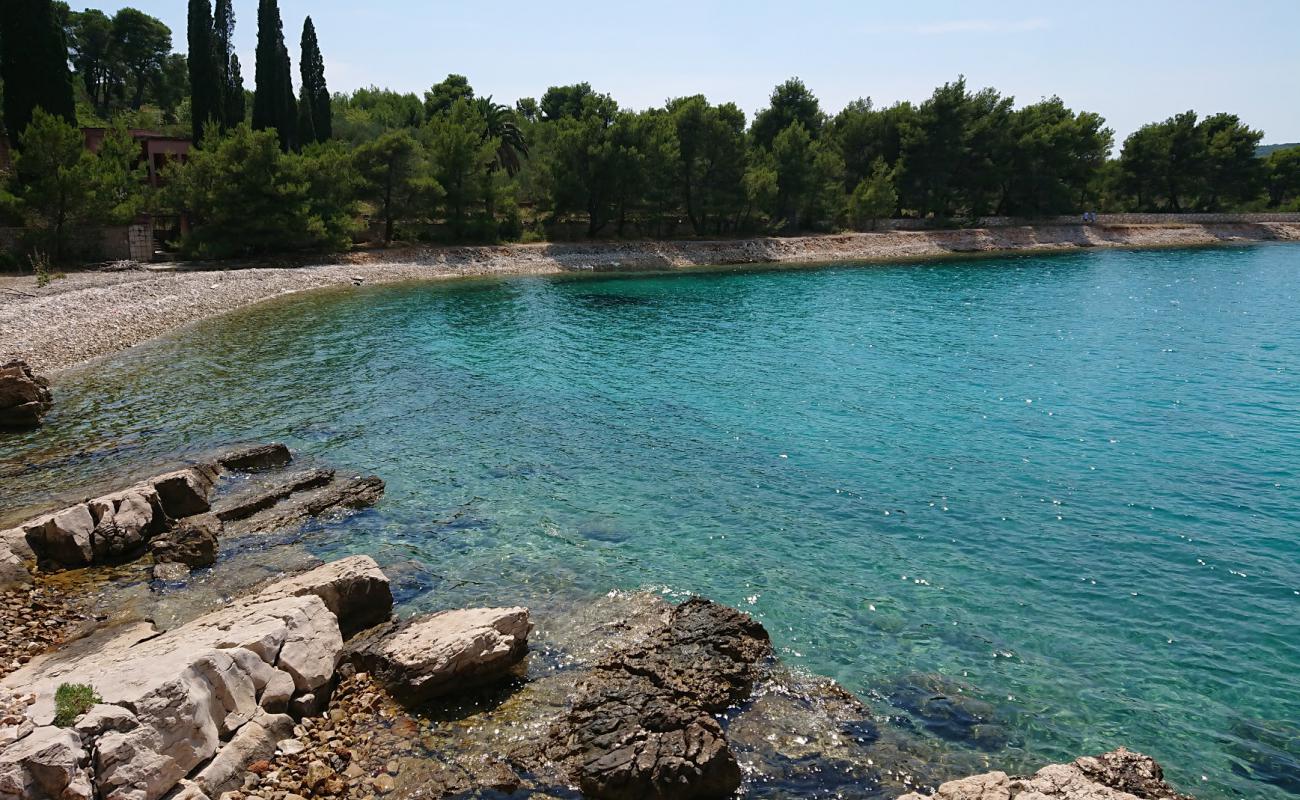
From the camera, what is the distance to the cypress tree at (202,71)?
204ft

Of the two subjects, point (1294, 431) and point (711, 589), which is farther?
point (1294, 431)

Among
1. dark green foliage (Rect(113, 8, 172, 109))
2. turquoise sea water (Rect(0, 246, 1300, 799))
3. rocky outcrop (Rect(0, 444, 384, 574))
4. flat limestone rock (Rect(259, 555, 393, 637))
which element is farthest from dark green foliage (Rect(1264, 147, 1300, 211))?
dark green foliage (Rect(113, 8, 172, 109))

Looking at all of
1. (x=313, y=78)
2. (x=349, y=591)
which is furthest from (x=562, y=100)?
(x=349, y=591)

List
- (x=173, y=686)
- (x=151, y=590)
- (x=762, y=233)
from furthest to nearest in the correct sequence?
(x=762, y=233), (x=151, y=590), (x=173, y=686)

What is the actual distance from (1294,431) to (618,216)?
225 ft

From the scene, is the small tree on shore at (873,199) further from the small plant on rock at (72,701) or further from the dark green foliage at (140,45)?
the dark green foliage at (140,45)

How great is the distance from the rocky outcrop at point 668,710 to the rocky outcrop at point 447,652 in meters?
1.31

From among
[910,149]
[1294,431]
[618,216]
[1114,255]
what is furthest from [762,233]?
[1294,431]

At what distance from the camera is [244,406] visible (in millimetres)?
25953

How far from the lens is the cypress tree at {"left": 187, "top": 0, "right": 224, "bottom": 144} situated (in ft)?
204

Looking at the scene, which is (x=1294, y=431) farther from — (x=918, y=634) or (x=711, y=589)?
(x=711, y=589)

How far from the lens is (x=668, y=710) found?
977 centimetres

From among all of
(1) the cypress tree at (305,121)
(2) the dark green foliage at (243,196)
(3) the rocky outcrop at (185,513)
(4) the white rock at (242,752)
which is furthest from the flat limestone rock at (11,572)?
(1) the cypress tree at (305,121)

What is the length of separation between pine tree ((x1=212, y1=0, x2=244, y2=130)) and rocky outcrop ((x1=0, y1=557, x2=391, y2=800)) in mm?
68264
